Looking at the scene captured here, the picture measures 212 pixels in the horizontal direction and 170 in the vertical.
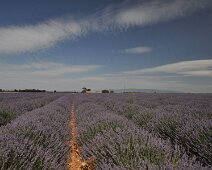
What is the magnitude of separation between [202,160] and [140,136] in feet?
2.60

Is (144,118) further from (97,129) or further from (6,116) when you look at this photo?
(6,116)

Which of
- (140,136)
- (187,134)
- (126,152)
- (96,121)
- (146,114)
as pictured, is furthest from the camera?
(146,114)

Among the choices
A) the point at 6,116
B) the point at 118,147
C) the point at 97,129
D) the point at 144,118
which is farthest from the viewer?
the point at 6,116

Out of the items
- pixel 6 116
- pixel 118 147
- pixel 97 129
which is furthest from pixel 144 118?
pixel 6 116

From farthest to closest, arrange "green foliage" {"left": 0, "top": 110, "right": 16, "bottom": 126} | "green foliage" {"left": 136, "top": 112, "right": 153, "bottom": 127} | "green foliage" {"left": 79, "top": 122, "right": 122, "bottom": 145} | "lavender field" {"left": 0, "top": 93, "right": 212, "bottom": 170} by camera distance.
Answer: "green foliage" {"left": 0, "top": 110, "right": 16, "bottom": 126} < "green foliage" {"left": 136, "top": 112, "right": 153, "bottom": 127} < "green foliage" {"left": 79, "top": 122, "right": 122, "bottom": 145} < "lavender field" {"left": 0, "top": 93, "right": 212, "bottom": 170}

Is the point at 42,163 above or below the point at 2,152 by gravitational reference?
below

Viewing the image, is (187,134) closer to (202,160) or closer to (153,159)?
(202,160)

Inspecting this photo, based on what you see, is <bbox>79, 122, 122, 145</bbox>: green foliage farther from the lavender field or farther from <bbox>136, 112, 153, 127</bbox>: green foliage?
<bbox>136, 112, 153, 127</bbox>: green foliage

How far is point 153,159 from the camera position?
295 centimetres

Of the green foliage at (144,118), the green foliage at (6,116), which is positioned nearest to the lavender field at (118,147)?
the green foliage at (144,118)

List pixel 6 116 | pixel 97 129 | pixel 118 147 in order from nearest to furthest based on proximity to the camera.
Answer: pixel 118 147 → pixel 97 129 → pixel 6 116


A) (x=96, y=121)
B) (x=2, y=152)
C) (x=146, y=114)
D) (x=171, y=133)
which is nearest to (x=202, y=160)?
(x=171, y=133)

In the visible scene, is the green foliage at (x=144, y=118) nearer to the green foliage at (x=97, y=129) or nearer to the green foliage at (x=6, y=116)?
the green foliage at (x=97, y=129)

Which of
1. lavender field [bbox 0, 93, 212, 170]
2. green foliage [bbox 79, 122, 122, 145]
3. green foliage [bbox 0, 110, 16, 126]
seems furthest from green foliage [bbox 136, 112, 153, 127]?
green foliage [bbox 0, 110, 16, 126]
